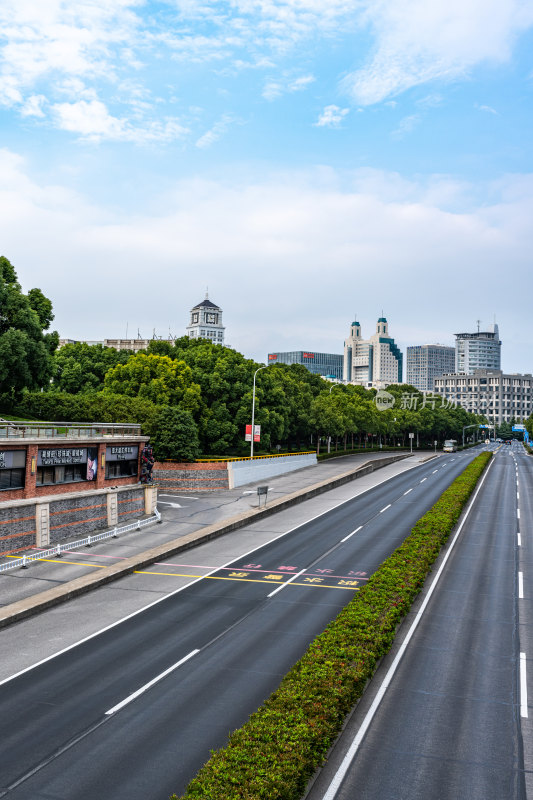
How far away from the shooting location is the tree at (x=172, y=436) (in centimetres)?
5172

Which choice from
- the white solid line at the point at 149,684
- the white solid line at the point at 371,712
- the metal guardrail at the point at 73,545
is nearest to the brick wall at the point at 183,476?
the metal guardrail at the point at 73,545

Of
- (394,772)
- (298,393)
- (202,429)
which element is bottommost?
(394,772)

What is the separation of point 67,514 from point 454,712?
2547 cm

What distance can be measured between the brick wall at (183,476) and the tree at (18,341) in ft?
41.6

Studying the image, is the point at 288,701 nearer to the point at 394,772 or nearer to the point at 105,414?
the point at 394,772

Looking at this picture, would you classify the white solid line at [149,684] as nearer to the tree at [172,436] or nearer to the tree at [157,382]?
the tree at [172,436]

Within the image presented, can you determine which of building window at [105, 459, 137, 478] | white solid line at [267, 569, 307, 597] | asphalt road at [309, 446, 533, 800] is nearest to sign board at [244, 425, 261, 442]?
building window at [105, 459, 137, 478]

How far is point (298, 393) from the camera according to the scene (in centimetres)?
8200

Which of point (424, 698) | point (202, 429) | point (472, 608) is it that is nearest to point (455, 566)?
point (472, 608)

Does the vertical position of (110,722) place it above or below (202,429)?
below

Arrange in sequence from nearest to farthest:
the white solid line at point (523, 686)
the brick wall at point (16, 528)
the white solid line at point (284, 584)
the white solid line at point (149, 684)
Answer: the white solid line at point (149, 684) → the white solid line at point (523, 686) → the white solid line at point (284, 584) → the brick wall at point (16, 528)

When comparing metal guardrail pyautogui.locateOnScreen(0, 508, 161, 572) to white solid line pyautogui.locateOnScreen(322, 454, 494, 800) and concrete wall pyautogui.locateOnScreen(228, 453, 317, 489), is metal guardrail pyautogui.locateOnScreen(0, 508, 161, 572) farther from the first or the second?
white solid line pyautogui.locateOnScreen(322, 454, 494, 800)

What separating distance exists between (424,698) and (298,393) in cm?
6778

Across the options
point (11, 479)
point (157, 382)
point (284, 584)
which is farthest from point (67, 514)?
point (157, 382)
